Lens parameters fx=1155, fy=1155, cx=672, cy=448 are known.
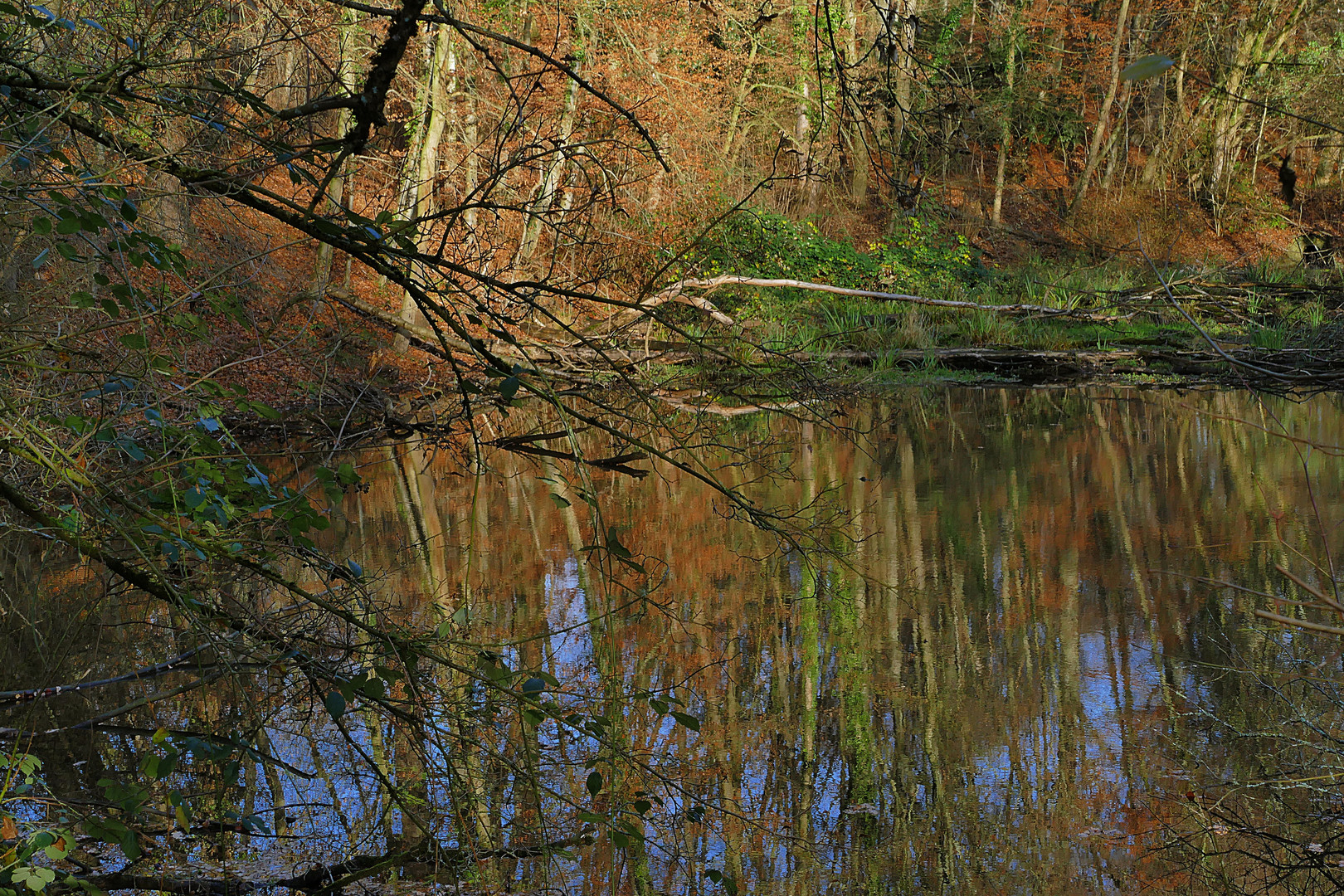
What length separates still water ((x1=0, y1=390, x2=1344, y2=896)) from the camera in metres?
3.23

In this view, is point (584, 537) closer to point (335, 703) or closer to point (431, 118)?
point (335, 703)

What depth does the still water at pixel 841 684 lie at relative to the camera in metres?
3.23

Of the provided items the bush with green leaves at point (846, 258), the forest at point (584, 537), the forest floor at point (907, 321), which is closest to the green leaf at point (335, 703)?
the forest at point (584, 537)

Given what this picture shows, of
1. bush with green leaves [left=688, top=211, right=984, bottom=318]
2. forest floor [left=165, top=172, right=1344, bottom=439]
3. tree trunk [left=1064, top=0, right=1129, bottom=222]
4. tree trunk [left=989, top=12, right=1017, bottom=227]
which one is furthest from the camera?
tree trunk [left=989, top=12, right=1017, bottom=227]

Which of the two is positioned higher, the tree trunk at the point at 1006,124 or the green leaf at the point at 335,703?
the tree trunk at the point at 1006,124

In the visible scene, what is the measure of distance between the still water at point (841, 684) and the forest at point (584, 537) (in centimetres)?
3

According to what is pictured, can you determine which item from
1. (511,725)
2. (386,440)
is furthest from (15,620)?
(386,440)

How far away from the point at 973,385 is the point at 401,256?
1191 centimetres

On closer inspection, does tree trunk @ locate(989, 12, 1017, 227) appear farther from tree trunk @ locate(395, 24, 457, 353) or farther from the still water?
the still water

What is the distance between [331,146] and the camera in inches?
79.3

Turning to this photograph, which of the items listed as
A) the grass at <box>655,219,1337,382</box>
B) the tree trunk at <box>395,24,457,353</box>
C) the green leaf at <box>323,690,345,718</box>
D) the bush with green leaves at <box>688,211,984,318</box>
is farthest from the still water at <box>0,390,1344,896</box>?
the bush with green leaves at <box>688,211,984,318</box>

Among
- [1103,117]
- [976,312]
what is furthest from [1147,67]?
[1103,117]

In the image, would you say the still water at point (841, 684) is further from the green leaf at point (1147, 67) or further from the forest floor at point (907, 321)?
the forest floor at point (907, 321)

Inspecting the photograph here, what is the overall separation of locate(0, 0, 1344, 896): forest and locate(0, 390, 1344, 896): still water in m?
0.03
